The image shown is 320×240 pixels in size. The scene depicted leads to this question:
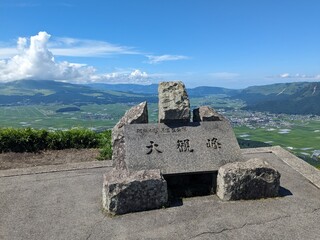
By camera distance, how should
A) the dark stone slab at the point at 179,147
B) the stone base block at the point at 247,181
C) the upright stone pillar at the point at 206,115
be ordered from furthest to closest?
the upright stone pillar at the point at 206,115
the dark stone slab at the point at 179,147
the stone base block at the point at 247,181

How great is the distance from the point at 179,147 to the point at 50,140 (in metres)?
7.23

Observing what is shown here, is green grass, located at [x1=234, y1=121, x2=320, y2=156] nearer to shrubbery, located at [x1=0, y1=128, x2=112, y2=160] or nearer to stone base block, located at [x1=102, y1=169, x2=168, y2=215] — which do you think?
shrubbery, located at [x1=0, y1=128, x2=112, y2=160]

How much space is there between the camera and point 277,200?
8086 mm

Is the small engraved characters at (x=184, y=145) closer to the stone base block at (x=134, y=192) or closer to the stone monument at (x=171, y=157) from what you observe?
→ the stone monument at (x=171, y=157)

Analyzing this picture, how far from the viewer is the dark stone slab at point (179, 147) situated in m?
8.27

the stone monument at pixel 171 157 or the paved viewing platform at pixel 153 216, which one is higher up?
the stone monument at pixel 171 157

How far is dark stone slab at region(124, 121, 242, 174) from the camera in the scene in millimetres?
8273

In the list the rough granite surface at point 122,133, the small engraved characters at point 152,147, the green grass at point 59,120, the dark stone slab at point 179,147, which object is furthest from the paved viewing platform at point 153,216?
the green grass at point 59,120

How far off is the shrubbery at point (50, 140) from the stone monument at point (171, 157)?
169 inches

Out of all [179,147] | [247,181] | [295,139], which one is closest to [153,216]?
[179,147]

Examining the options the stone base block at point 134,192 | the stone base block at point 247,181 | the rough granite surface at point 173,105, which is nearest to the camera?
the stone base block at point 134,192

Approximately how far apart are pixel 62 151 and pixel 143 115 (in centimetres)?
604

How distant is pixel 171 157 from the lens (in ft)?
27.7

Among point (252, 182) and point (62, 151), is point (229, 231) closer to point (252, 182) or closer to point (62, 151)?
point (252, 182)
